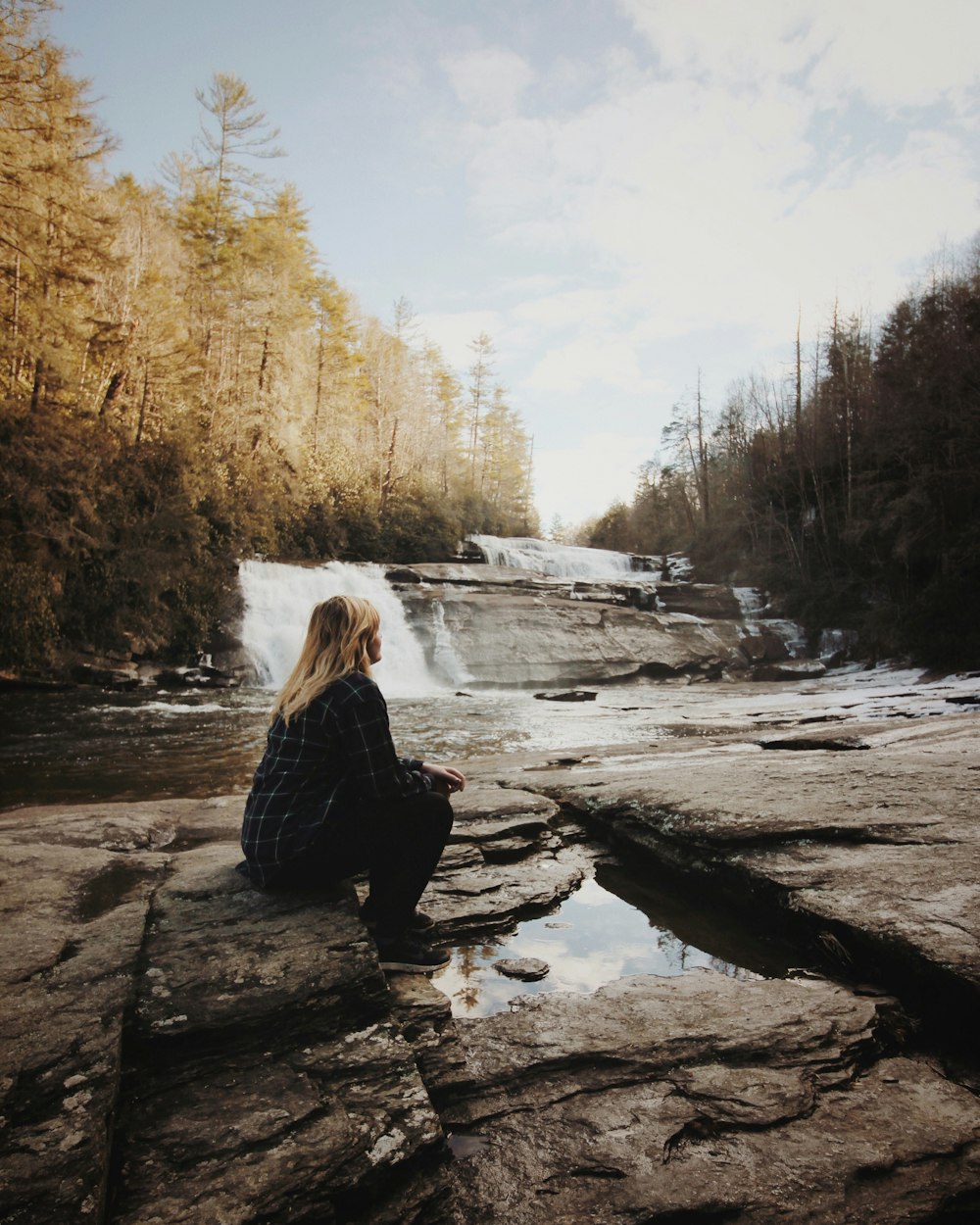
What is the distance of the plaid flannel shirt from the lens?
7.59ft

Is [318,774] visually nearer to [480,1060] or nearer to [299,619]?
[480,1060]

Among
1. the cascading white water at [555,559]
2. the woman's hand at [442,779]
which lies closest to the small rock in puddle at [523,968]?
the woman's hand at [442,779]

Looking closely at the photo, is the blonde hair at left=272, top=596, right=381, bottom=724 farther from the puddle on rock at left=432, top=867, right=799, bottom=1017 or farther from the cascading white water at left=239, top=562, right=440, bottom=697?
the cascading white water at left=239, top=562, right=440, bottom=697

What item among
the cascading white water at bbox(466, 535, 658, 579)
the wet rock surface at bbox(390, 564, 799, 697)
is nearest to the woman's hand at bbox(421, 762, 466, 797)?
the wet rock surface at bbox(390, 564, 799, 697)

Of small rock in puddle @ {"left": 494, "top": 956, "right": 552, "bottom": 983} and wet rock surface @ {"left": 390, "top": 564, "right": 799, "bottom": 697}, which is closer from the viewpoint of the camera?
small rock in puddle @ {"left": 494, "top": 956, "right": 552, "bottom": 983}

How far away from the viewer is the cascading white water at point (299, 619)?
1470 cm

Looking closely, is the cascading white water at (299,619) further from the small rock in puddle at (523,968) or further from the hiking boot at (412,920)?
the small rock in puddle at (523,968)

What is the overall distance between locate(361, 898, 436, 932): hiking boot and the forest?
487 inches

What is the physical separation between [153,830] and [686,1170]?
342cm

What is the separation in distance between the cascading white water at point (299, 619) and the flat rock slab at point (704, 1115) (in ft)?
40.7

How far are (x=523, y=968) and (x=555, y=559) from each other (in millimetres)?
23808

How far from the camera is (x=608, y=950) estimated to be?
8.46 feet

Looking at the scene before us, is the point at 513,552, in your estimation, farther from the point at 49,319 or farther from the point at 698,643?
the point at 49,319

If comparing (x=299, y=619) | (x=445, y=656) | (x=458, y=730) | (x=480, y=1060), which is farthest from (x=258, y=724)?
(x=480, y=1060)
